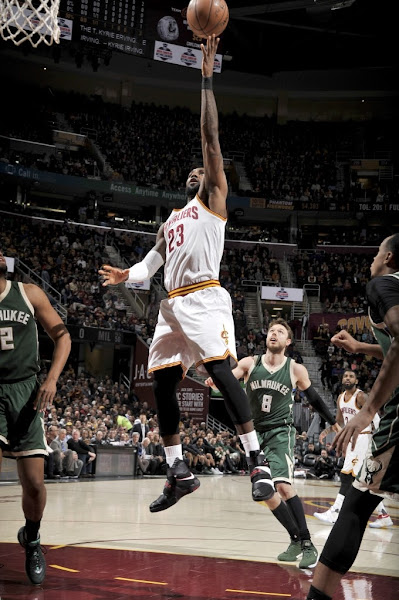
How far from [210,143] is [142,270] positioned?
4.13ft

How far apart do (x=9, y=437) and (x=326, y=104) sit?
3853cm

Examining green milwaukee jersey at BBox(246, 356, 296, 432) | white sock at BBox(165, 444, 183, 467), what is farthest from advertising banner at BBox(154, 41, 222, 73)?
white sock at BBox(165, 444, 183, 467)

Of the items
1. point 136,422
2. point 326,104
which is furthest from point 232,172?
point 136,422

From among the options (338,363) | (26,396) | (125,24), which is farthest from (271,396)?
(125,24)

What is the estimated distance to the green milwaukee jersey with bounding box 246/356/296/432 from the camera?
281 inches

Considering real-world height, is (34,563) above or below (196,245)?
below

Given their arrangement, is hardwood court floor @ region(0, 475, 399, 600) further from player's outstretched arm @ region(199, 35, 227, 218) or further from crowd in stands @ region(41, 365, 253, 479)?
crowd in stands @ region(41, 365, 253, 479)

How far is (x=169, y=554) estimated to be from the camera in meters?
6.39

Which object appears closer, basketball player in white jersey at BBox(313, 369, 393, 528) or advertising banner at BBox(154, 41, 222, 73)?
basketball player in white jersey at BBox(313, 369, 393, 528)

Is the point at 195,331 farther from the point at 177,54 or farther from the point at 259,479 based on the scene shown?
the point at 177,54

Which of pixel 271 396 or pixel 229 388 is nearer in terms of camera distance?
pixel 229 388

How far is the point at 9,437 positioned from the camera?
5.07 metres

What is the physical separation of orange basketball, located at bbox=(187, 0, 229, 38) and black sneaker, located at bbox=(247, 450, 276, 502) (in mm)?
3143

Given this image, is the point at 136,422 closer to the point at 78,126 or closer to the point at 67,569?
the point at 67,569
